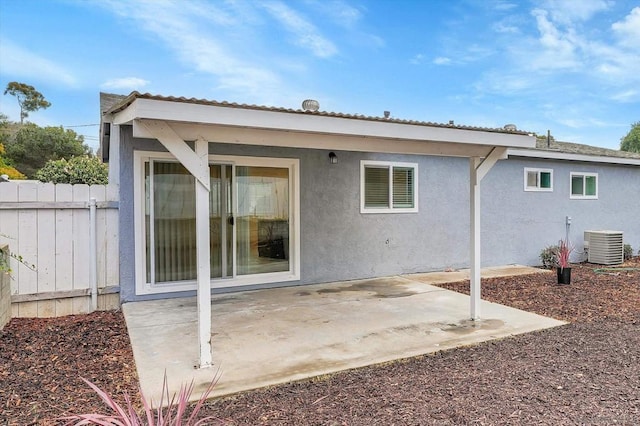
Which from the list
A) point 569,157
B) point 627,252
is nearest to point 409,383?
point 569,157

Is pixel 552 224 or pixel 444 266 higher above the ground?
pixel 552 224

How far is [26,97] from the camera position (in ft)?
112

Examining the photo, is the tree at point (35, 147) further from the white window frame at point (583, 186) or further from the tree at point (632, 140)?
the tree at point (632, 140)

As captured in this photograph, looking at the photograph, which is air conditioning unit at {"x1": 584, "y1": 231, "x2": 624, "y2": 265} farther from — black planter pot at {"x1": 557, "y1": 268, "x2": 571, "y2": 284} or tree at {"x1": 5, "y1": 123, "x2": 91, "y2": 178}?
tree at {"x1": 5, "y1": 123, "x2": 91, "y2": 178}

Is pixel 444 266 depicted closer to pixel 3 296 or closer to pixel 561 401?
pixel 561 401

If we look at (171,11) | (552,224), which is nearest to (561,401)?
(552,224)

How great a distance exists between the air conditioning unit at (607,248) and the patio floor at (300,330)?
6.35 meters

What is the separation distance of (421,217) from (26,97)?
125 ft

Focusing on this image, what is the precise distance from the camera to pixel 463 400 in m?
3.29

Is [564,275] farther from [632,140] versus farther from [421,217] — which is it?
[632,140]

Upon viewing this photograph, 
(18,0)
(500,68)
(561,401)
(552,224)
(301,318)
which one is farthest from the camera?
(500,68)

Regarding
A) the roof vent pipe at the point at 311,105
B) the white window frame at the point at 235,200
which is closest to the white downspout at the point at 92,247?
the white window frame at the point at 235,200

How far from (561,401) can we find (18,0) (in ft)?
60.2

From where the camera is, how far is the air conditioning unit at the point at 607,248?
10805 mm
